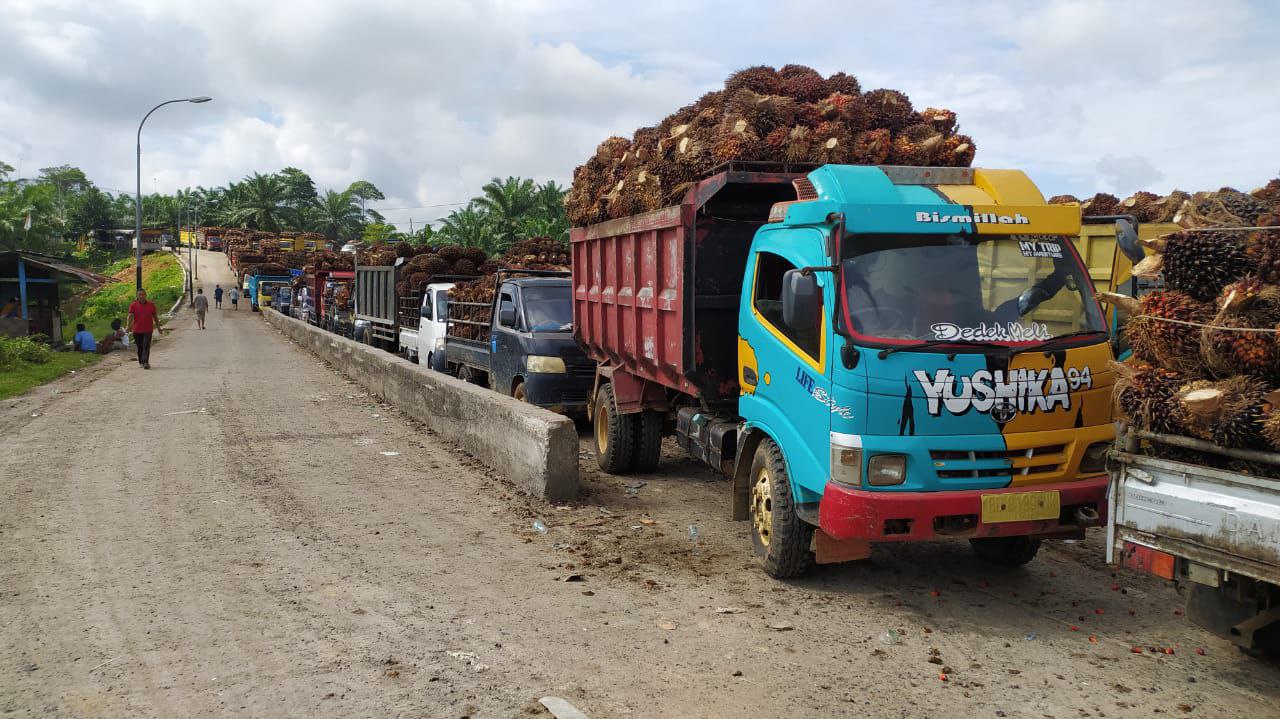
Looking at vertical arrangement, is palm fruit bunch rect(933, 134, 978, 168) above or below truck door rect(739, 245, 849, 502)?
above

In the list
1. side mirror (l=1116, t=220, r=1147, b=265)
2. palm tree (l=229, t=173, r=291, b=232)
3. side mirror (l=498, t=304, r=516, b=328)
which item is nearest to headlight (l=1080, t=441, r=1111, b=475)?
side mirror (l=1116, t=220, r=1147, b=265)

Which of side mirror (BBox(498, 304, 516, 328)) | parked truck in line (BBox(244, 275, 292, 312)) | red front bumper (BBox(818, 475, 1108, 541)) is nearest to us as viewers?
red front bumper (BBox(818, 475, 1108, 541))

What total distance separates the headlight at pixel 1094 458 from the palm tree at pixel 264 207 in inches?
3752

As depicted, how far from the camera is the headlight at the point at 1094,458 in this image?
201 inches

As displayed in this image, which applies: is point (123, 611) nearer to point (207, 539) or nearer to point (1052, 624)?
point (207, 539)

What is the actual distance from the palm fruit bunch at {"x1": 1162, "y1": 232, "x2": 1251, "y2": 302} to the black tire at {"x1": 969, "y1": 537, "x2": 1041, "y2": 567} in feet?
7.25

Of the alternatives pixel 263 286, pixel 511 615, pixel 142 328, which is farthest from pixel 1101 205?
pixel 263 286

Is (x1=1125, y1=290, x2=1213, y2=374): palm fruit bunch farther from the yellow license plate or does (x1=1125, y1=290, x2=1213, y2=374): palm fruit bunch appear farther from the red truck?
the red truck

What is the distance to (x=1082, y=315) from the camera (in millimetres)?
5297

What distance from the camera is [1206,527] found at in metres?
3.84

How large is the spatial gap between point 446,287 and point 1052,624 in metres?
13.1

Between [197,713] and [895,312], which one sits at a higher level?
[895,312]

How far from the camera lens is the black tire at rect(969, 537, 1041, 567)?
19.6 ft

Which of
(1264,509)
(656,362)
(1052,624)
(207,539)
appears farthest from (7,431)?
(1264,509)
